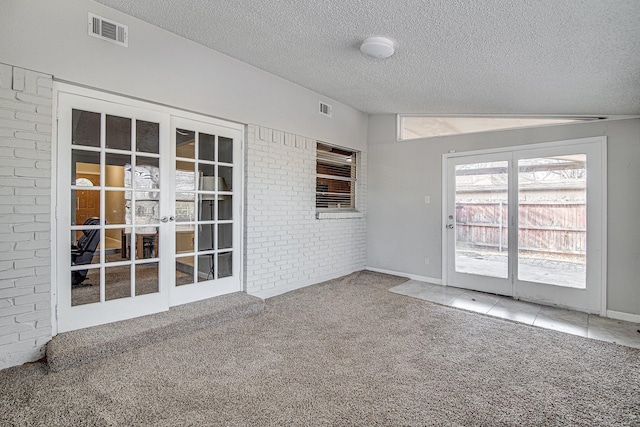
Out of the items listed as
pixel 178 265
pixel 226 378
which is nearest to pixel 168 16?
pixel 178 265

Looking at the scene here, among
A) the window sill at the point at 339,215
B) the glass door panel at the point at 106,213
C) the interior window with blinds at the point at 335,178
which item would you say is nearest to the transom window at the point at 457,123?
the interior window with blinds at the point at 335,178

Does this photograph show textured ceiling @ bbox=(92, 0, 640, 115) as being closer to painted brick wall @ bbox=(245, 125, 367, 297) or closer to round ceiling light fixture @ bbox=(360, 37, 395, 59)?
round ceiling light fixture @ bbox=(360, 37, 395, 59)

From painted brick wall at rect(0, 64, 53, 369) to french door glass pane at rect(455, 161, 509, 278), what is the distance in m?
4.88

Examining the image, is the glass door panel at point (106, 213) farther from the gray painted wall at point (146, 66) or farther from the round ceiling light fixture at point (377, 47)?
the round ceiling light fixture at point (377, 47)

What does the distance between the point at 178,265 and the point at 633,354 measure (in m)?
4.36

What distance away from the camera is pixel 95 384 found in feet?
6.96

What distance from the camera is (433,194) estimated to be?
499cm

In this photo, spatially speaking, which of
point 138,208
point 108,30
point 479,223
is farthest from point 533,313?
point 108,30

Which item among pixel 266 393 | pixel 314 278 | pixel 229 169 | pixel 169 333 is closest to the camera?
pixel 266 393

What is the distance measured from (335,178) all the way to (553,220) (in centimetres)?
313

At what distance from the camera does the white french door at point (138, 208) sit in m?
2.66

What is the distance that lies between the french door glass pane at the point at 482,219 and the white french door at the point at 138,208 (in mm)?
3302

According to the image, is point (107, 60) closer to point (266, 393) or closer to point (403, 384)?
point (266, 393)

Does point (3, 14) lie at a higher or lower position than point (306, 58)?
lower
